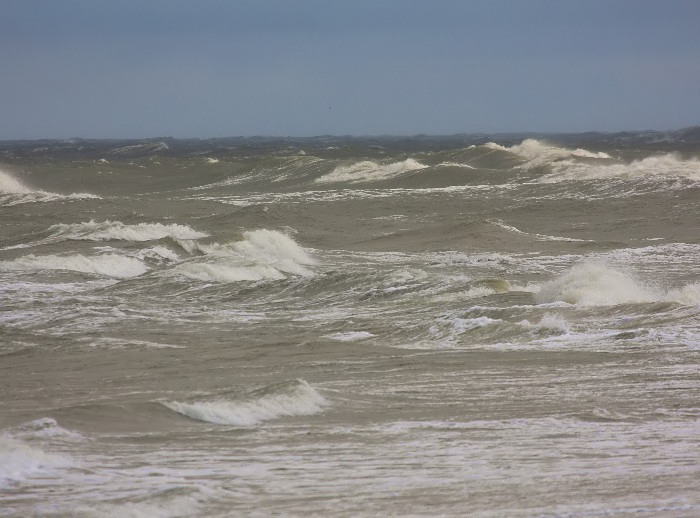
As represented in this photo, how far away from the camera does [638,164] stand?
4597 cm

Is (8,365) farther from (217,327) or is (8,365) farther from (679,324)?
(679,324)

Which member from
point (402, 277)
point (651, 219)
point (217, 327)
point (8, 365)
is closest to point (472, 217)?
point (651, 219)

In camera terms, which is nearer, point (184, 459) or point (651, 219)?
point (184, 459)

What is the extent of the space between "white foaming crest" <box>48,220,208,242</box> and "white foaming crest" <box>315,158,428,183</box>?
19.4 meters

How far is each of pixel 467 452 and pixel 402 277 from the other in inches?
334

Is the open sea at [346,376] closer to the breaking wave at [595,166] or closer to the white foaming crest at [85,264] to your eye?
the white foaming crest at [85,264]

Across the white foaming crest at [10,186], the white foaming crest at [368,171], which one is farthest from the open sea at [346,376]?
the white foaming crest at [368,171]

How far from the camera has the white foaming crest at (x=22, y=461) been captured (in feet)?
20.9

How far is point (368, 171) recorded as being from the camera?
46688 mm

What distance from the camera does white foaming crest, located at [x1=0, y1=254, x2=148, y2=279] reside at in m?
17.9

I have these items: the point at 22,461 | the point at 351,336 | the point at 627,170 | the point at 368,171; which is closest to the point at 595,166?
the point at 627,170

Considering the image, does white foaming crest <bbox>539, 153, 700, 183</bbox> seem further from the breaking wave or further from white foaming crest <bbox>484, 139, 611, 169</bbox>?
white foaming crest <bbox>484, 139, 611, 169</bbox>

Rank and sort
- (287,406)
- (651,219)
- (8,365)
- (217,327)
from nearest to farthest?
(287,406), (8,365), (217,327), (651,219)

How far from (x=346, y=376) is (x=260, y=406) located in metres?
1.44
